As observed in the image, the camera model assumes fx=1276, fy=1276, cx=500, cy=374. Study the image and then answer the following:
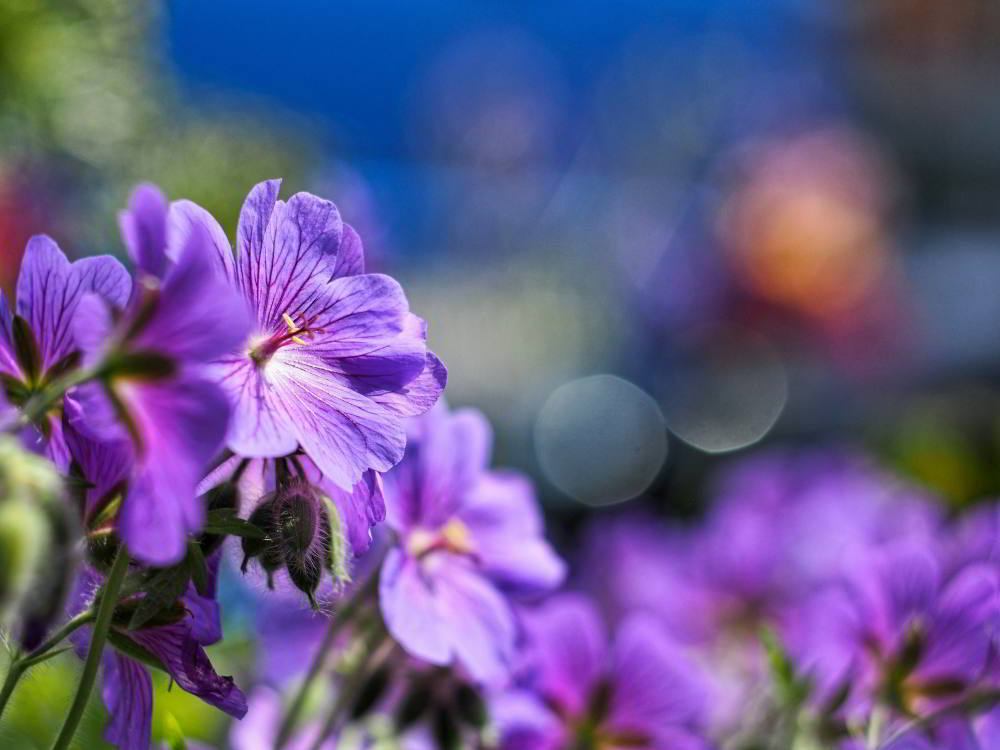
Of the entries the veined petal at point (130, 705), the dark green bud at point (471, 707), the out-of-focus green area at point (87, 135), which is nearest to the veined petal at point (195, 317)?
the veined petal at point (130, 705)

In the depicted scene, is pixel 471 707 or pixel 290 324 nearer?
pixel 290 324

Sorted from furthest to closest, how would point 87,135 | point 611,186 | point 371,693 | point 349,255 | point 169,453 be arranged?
point 611,186 < point 87,135 < point 371,693 < point 349,255 < point 169,453

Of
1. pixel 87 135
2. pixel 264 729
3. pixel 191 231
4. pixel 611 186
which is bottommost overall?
pixel 264 729

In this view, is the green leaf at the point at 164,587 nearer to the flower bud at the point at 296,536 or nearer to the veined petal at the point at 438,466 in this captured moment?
the flower bud at the point at 296,536

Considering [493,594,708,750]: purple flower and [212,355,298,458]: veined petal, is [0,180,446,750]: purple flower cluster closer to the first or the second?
[212,355,298,458]: veined petal

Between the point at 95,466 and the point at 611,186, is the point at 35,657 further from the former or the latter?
the point at 611,186

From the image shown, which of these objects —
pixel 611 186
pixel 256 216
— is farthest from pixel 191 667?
pixel 611 186

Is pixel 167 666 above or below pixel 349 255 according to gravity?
below

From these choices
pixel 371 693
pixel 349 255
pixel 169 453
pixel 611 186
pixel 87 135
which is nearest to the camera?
pixel 169 453
